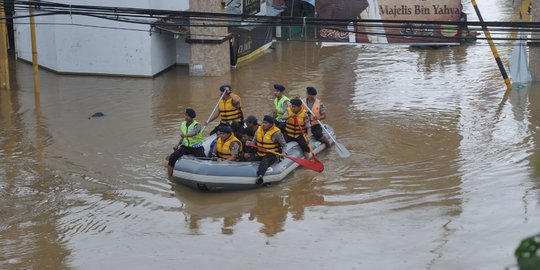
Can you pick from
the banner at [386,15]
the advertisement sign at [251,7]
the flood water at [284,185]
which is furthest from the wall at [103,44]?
the banner at [386,15]

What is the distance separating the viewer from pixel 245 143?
50.1 ft

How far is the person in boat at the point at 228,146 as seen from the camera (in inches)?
576

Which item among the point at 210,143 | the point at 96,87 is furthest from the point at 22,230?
the point at 96,87

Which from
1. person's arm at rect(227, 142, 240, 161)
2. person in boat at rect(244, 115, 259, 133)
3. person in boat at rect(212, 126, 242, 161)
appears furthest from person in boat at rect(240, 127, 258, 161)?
person's arm at rect(227, 142, 240, 161)

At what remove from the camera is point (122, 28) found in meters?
24.8

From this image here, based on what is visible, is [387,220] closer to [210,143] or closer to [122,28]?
[210,143]

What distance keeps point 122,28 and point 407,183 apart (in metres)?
12.7

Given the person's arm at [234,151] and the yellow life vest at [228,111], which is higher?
the yellow life vest at [228,111]

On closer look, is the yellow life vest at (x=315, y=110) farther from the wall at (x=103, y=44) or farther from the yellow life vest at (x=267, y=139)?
the wall at (x=103, y=44)

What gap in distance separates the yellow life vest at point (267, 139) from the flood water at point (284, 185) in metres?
0.75

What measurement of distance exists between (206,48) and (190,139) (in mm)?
11106

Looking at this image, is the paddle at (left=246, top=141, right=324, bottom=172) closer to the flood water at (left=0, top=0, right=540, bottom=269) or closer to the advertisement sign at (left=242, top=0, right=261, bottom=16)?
the flood water at (left=0, top=0, right=540, bottom=269)

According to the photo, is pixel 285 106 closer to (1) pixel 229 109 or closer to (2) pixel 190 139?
(1) pixel 229 109

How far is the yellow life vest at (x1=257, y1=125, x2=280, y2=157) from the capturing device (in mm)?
14570
